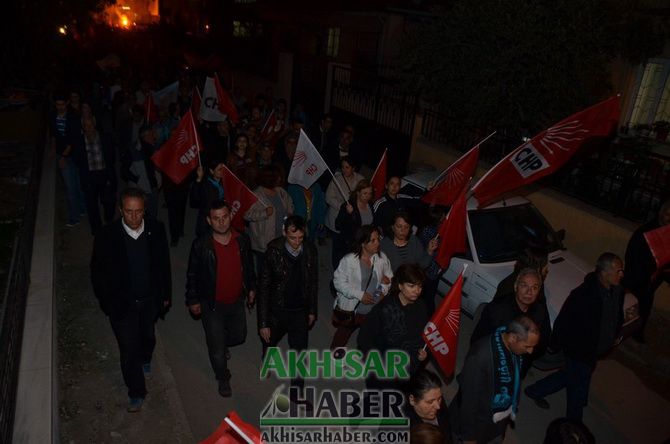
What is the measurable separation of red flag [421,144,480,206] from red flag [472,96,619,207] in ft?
1.76

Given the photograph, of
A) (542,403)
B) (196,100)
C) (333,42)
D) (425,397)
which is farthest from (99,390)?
(333,42)

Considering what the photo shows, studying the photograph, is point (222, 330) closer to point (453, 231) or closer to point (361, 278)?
point (361, 278)

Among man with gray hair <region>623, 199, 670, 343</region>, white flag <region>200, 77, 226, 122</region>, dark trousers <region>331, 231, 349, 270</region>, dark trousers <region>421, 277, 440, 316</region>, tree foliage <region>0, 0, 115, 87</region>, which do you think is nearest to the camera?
dark trousers <region>421, 277, 440, 316</region>

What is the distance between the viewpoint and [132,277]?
16.5 ft

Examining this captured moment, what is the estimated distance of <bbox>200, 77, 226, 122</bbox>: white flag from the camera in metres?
11.7

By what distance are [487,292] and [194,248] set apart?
366 centimetres

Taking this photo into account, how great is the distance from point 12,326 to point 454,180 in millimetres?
5171

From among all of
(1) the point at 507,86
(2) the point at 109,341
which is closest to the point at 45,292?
(2) the point at 109,341

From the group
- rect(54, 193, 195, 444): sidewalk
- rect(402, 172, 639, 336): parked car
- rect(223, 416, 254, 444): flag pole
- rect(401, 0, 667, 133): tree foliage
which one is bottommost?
rect(54, 193, 195, 444): sidewalk

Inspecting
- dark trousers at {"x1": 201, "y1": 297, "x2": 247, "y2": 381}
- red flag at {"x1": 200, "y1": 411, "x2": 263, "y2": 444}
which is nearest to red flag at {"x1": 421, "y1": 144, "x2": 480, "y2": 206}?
dark trousers at {"x1": 201, "y1": 297, "x2": 247, "y2": 381}

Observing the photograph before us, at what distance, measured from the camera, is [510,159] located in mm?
6598

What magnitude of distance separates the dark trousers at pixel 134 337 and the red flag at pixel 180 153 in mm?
2785

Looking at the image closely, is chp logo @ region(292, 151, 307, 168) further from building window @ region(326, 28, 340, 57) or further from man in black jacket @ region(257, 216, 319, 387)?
building window @ region(326, 28, 340, 57)

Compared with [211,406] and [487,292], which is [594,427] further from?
[211,406]
